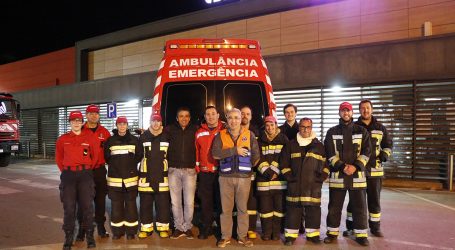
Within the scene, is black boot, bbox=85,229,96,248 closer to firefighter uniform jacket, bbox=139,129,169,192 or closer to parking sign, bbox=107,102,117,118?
firefighter uniform jacket, bbox=139,129,169,192

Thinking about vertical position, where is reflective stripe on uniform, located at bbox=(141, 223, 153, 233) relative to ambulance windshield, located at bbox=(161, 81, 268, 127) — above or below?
below

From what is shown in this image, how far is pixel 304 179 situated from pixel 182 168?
5.49 feet

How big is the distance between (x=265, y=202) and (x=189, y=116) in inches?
63.0

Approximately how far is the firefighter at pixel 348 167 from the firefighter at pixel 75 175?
126 inches

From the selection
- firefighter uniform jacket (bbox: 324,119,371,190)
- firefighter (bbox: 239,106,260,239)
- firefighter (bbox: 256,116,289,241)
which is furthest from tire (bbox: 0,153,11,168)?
firefighter uniform jacket (bbox: 324,119,371,190)

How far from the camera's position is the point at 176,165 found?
5609 mm

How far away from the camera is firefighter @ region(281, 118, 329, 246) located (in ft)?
17.3

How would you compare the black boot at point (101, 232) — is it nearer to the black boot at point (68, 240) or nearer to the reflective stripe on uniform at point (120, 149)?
the black boot at point (68, 240)

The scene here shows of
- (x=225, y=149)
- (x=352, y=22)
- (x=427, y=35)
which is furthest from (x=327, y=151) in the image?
(x=352, y=22)

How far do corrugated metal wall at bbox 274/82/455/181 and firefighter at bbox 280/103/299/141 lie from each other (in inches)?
252

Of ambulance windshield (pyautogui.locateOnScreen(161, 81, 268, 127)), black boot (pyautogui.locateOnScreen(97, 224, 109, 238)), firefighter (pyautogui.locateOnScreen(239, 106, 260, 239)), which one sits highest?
ambulance windshield (pyautogui.locateOnScreen(161, 81, 268, 127))

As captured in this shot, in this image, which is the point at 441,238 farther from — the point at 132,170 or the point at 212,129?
the point at 132,170

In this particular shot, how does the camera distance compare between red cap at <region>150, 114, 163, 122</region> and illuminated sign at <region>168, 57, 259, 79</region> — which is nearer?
red cap at <region>150, 114, 163, 122</region>

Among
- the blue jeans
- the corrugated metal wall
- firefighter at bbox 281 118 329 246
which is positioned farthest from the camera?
the corrugated metal wall
